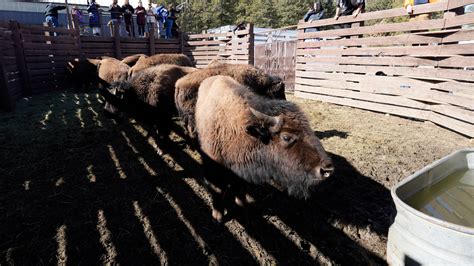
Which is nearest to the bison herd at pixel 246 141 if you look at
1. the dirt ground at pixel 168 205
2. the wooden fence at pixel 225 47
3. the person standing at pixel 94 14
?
the dirt ground at pixel 168 205

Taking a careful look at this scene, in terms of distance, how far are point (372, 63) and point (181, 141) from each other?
613 centimetres

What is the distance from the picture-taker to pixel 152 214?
12.0ft

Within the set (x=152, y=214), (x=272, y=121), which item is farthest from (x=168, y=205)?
(x=272, y=121)

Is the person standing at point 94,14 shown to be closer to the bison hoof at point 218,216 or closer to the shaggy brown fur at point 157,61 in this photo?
the shaggy brown fur at point 157,61

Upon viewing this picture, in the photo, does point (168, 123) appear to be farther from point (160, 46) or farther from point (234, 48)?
point (160, 46)

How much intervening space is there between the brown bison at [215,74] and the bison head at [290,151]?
174cm

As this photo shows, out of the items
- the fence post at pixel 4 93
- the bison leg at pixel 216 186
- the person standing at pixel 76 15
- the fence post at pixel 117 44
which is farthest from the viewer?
the fence post at pixel 117 44

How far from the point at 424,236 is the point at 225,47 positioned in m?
15.2

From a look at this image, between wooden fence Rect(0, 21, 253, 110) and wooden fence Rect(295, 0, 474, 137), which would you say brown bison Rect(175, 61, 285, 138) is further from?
wooden fence Rect(0, 21, 253, 110)

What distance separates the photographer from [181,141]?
639cm

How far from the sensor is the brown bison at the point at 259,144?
112 inches

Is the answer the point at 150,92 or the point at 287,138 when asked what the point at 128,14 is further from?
the point at 287,138

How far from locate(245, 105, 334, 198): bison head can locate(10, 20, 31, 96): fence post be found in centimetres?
1080

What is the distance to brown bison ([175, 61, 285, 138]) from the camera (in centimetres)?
481
